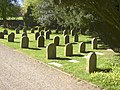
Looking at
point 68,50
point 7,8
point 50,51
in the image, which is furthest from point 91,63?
point 7,8

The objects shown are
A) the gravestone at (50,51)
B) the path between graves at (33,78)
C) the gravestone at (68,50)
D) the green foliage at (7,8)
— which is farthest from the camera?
the green foliage at (7,8)

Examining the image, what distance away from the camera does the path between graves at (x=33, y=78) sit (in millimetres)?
9283

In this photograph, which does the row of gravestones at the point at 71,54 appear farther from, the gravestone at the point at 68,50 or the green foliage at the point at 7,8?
the green foliage at the point at 7,8

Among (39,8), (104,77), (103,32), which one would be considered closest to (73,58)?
(103,32)

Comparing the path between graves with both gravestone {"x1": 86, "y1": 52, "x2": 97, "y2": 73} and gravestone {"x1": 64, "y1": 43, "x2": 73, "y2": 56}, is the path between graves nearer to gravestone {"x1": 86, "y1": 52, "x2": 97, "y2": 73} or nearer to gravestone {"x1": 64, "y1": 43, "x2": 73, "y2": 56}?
gravestone {"x1": 86, "y1": 52, "x2": 97, "y2": 73}

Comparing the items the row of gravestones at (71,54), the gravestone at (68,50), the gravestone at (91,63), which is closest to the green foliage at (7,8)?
the row of gravestones at (71,54)

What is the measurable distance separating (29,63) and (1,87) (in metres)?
4.41

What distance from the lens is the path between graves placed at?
9.28m

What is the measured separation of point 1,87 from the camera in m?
9.23

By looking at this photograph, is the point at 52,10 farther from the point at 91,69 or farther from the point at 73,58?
the point at 91,69

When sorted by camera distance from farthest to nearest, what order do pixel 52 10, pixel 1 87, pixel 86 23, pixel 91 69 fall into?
1. pixel 52 10
2. pixel 86 23
3. pixel 91 69
4. pixel 1 87

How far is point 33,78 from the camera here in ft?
34.4

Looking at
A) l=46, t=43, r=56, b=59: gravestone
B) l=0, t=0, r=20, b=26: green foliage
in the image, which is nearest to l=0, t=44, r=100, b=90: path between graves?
l=46, t=43, r=56, b=59: gravestone

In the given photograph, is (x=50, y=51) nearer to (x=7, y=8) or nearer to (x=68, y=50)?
(x=68, y=50)
